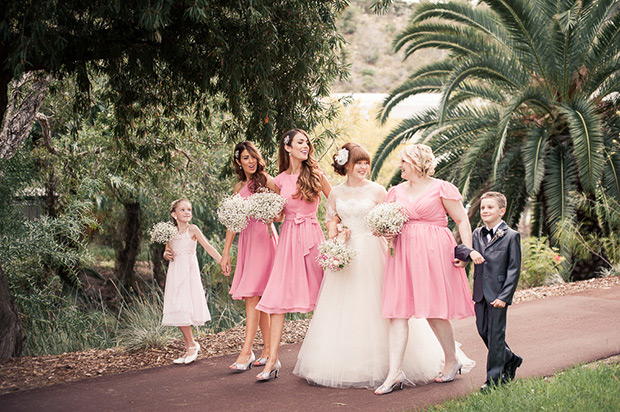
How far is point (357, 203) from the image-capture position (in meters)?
5.78

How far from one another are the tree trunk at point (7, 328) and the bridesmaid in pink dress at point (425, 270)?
14.8 feet

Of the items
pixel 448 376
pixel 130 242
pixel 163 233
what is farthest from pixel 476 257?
pixel 130 242

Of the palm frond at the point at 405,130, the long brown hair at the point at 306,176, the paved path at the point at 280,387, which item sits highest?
the palm frond at the point at 405,130

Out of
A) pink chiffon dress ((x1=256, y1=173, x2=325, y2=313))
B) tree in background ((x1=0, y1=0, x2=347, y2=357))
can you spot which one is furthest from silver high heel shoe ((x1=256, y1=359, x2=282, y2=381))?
tree in background ((x1=0, y1=0, x2=347, y2=357))

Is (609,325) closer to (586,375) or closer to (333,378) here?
(586,375)

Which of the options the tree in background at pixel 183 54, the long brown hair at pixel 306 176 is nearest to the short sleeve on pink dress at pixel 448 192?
the long brown hair at pixel 306 176

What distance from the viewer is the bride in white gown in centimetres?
544

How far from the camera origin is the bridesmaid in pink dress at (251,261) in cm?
622

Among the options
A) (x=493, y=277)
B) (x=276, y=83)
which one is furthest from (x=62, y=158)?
(x=493, y=277)

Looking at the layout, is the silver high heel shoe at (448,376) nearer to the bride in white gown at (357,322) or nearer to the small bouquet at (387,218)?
the bride in white gown at (357,322)

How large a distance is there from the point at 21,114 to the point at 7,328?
12.2 feet

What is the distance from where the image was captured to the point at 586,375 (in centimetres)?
499

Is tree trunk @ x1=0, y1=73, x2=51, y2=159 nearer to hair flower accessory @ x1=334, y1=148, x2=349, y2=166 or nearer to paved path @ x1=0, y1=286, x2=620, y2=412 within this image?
paved path @ x1=0, y1=286, x2=620, y2=412

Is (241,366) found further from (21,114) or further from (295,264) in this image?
(21,114)
